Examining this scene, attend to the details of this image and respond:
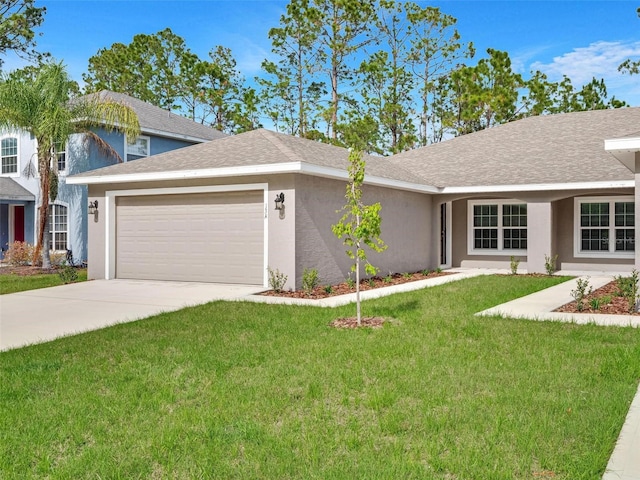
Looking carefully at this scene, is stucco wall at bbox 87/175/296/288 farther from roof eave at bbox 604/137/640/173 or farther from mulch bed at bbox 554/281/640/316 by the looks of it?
roof eave at bbox 604/137/640/173

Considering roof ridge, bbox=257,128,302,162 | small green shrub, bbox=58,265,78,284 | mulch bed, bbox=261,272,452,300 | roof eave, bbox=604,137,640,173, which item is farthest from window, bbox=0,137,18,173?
roof eave, bbox=604,137,640,173

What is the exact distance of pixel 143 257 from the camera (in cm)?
1439

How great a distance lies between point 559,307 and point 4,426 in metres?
8.39

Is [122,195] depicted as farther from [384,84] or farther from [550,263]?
[384,84]

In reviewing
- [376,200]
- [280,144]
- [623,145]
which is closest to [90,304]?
[280,144]

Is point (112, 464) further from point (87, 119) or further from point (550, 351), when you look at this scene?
point (87, 119)

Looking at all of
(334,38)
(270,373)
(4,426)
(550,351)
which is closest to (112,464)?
(4,426)

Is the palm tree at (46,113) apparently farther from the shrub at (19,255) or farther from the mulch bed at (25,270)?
the shrub at (19,255)

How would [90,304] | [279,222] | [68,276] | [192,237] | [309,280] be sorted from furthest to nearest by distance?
[68,276] → [192,237] → [279,222] → [309,280] → [90,304]

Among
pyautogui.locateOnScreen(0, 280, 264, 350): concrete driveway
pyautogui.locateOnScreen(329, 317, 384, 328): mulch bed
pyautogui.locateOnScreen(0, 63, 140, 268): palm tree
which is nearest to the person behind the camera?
pyautogui.locateOnScreen(329, 317, 384, 328): mulch bed

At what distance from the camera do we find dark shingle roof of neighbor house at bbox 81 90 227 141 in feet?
70.3

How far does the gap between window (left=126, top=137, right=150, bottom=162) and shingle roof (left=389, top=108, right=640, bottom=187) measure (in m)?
9.21

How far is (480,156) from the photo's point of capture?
65.9 feet

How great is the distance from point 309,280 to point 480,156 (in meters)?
11.0
